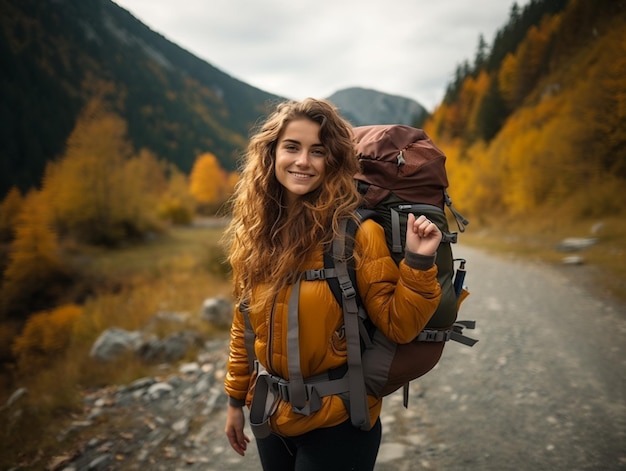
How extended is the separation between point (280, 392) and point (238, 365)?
436 millimetres

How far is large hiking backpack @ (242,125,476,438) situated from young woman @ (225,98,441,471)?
0.04m

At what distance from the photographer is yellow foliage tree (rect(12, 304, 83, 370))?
9664mm

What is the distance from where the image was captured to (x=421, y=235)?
4.77 ft

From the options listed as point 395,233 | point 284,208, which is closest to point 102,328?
point 284,208

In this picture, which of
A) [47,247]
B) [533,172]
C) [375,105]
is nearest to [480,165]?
[533,172]

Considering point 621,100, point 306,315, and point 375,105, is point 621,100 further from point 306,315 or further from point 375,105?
point 306,315

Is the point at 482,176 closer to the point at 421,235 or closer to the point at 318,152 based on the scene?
the point at 318,152

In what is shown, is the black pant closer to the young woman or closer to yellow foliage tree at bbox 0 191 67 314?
the young woman

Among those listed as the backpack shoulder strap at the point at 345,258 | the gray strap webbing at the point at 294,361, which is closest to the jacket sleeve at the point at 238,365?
the gray strap webbing at the point at 294,361

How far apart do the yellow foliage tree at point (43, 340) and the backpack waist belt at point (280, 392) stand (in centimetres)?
1058

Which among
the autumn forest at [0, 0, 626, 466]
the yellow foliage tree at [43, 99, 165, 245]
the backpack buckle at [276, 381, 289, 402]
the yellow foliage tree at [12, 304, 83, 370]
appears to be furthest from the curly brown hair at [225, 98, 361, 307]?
the yellow foliage tree at [43, 99, 165, 245]

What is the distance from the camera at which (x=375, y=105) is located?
9.68 metres

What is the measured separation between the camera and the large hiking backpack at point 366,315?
150cm

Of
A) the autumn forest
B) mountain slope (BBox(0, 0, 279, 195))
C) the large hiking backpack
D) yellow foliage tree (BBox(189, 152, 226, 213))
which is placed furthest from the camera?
yellow foliage tree (BBox(189, 152, 226, 213))
